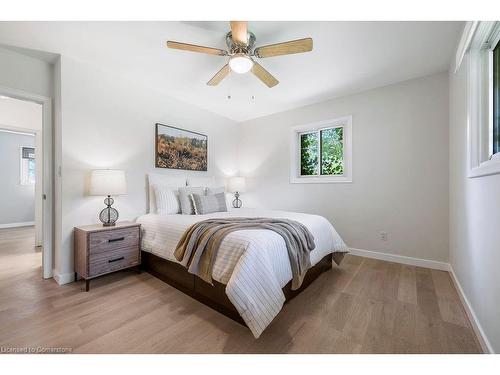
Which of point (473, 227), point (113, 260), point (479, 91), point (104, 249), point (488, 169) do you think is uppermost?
point (479, 91)

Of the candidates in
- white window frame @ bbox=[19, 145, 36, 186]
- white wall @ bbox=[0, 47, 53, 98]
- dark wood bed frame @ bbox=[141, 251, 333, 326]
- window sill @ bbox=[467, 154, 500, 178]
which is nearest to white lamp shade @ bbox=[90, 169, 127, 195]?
dark wood bed frame @ bbox=[141, 251, 333, 326]

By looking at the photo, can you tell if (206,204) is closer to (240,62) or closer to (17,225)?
(240,62)

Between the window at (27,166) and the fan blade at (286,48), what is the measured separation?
692 centimetres

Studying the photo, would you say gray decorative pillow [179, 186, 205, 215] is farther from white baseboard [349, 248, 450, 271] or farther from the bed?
white baseboard [349, 248, 450, 271]

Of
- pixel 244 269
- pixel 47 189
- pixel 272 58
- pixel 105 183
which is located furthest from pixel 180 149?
pixel 244 269

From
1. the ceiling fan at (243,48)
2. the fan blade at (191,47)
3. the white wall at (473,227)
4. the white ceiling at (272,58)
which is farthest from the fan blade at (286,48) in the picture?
the white wall at (473,227)

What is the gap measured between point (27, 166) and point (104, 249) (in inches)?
219

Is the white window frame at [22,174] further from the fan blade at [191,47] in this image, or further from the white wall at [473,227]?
the white wall at [473,227]

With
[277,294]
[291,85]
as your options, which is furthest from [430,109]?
[277,294]

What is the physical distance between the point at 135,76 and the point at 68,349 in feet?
9.51

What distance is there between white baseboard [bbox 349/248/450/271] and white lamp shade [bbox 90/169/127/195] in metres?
3.36

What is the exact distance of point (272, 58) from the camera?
2.35m

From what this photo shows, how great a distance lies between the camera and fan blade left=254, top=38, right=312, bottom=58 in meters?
1.69
